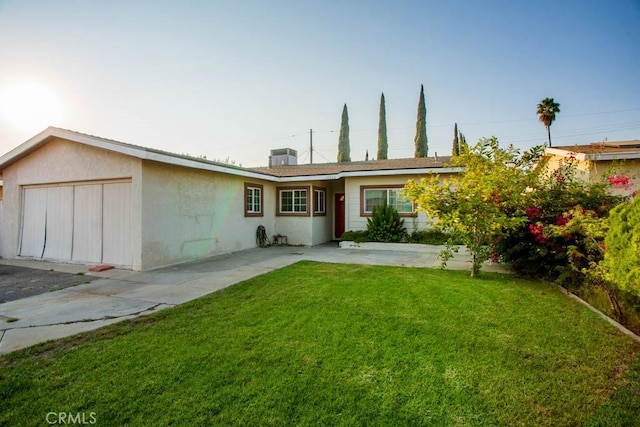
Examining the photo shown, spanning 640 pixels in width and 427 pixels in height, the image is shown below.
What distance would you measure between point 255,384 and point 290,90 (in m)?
11.1

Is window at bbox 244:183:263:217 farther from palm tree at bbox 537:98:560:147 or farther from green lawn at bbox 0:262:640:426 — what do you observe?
palm tree at bbox 537:98:560:147

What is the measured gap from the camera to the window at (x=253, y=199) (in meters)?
11.5

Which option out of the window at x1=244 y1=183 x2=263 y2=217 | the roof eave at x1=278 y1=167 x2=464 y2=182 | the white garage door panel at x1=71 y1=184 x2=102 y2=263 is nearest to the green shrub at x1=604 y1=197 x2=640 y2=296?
the roof eave at x1=278 y1=167 x2=464 y2=182

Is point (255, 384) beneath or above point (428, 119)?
beneath

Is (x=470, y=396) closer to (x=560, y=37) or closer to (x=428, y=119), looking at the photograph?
(x=560, y=37)

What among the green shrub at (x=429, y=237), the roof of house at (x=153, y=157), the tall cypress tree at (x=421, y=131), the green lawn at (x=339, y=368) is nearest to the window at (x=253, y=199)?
the roof of house at (x=153, y=157)

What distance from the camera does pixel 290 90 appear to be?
11781 mm

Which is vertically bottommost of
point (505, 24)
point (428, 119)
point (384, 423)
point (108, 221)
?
point (384, 423)

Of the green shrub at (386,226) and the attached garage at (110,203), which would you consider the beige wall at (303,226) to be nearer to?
the green shrub at (386,226)

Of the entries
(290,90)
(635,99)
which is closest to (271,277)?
(290,90)

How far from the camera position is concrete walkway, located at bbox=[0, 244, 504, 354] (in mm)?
4066

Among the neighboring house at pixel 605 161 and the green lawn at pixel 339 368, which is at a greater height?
the neighboring house at pixel 605 161

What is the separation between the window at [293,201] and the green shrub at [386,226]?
9.51ft

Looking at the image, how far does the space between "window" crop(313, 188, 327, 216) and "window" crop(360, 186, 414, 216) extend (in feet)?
6.30
